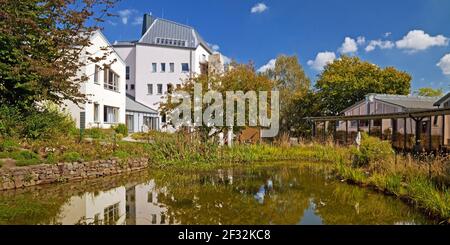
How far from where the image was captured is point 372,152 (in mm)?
10344

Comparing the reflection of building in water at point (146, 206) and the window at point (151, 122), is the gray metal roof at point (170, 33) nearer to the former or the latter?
the window at point (151, 122)

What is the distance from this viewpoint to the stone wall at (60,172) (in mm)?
8395

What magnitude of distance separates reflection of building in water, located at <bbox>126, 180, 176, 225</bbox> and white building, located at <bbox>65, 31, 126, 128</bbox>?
11293 millimetres

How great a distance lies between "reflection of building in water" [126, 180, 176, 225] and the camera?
19.0 ft

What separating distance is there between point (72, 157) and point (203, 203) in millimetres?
5563

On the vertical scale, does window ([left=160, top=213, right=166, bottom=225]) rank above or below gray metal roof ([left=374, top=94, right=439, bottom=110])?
below

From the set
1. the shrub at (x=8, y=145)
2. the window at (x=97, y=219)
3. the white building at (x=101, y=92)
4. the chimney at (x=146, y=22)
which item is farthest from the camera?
the chimney at (x=146, y=22)

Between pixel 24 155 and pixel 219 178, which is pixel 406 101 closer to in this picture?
pixel 219 178

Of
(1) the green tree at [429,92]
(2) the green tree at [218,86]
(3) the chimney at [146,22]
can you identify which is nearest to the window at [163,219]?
(2) the green tree at [218,86]

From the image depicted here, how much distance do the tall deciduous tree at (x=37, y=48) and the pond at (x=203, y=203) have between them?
15.5ft

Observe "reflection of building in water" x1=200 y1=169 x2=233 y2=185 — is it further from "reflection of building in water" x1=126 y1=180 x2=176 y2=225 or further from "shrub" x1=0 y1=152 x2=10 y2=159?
"shrub" x1=0 y1=152 x2=10 y2=159

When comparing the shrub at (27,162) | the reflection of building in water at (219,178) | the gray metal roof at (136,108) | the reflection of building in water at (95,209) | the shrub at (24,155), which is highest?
the gray metal roof at (136,108)

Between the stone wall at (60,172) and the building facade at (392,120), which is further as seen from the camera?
the building facade at (392,120)

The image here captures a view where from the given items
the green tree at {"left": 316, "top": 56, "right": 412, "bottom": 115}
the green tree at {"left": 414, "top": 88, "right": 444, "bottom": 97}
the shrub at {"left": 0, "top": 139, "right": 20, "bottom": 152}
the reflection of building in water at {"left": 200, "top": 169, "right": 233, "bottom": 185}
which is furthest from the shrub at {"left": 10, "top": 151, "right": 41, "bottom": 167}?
the green tree at {"left": 414, "top": 88, "right": 444, "bottom": 97}
